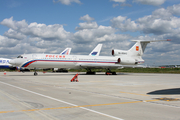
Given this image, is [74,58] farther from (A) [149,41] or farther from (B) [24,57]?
(A) [149,41]

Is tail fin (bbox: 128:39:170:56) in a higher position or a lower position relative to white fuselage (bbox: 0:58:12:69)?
higher

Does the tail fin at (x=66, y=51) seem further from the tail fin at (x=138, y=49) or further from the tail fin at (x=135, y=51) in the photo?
the tail fin at (x=138, y=49)

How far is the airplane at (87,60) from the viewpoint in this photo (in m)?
36.8

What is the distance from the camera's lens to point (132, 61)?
44.2 meters

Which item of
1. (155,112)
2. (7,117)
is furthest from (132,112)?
(7,117)

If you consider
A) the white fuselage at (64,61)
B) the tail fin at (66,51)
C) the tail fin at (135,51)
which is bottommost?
the white fuselage at (64,61)

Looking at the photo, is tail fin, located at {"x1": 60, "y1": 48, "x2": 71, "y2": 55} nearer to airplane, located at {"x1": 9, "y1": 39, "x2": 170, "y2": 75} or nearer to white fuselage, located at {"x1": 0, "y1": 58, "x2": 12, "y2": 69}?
airplane, located at {"x1": 9, "y1": 39, "x2": 170, "y2": 75}

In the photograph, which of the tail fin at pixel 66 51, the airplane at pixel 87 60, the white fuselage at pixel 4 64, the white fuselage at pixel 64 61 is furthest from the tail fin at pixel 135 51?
the white fuselage at pixel 4 64

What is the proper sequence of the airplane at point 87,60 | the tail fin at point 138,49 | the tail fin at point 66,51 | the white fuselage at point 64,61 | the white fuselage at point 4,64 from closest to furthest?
the white fuselage at point 64,61 → the airplane at point 87,60 → the tail fin at point 138,49 → the tail fin at point 66,51 → the white fuselage at point 4,64

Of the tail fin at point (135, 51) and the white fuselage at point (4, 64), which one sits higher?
the tail fin at point (135, 51)

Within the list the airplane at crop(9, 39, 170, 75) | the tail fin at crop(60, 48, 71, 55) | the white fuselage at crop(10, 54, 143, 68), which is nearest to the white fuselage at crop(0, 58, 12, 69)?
the tail fin at crop(60, 48, 71, 55)

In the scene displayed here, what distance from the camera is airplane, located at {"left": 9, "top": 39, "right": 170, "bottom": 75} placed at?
3684cm

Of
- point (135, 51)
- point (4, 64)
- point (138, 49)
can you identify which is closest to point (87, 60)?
point (135, 51)

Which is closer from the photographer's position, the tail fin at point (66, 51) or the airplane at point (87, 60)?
the airplane at point (87, 60)
